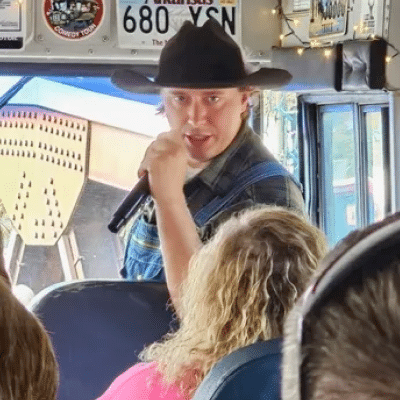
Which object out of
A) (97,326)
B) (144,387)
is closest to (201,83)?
(97,326)

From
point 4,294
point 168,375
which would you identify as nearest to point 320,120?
point 168,375

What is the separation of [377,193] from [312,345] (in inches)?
155

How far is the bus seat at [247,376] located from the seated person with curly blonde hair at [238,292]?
336mm

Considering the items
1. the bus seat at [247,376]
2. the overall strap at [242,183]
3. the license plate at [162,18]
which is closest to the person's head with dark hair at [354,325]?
the bus seat at [247,376]

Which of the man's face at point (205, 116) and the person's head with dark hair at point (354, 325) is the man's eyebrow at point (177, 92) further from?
the person's head with dark hair at point (354, 325)

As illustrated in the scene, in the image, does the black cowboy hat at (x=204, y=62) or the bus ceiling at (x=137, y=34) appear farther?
the bus ceiling at (x=137, y=34)

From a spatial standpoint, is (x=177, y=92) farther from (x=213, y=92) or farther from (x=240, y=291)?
(x=240, y=291)

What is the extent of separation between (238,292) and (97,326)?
3.82ft

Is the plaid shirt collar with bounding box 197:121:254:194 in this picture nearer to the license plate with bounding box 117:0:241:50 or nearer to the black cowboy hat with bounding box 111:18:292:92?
the black cowboy hat with bounding box 111:18:292:92

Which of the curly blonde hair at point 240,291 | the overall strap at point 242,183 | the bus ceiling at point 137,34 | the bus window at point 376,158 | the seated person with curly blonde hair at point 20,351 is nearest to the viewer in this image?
the seated person with curly blonde hair at point 20,351

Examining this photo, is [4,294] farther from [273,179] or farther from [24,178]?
[24,178]

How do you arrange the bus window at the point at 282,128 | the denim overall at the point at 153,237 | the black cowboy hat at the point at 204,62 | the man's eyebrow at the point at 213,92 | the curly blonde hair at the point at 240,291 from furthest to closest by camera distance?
the bus window at the point at 282,128
the man's eyebrow at the point at 213,92
the black cowboy hat at the point at 204,62
the denim overall at the point at 153,237
the curly blonde hair at the point at 240,291

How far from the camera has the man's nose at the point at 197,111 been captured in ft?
14.5

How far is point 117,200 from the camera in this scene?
479 cm
